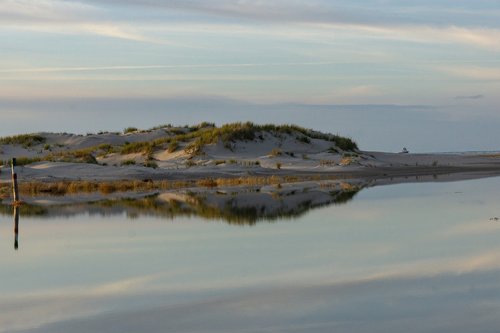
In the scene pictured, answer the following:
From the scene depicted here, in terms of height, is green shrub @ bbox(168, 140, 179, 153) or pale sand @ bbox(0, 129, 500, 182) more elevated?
green shrub @ bbox(168, 140, 179, 153)

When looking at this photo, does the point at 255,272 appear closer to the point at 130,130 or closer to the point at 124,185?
the point at 124,185

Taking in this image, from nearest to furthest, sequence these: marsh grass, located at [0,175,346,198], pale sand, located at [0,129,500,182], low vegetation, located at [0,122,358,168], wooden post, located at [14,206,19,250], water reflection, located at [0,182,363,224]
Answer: wooden post, located at [14,206,19,250] < water reflection, located at [0,182,363,224] < marsh grass, located at [0,175,346,198] < pale sand, located at [0,129,500,182] < low vegetation, located at [0,122,358,168]

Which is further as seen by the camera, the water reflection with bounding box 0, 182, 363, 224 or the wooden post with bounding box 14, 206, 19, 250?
the water reflection with bounding box 0, 182, 363, 224

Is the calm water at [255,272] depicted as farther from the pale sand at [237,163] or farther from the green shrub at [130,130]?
the green shrub at [130,130]

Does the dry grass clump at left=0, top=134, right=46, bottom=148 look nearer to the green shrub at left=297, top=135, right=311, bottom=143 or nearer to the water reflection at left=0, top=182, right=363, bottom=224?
the green shrub at left=297, top=135, right=311, bottom=143

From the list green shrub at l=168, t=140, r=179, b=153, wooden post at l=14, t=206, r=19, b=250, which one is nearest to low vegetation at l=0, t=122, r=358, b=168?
green shrub at l=168, t=140, r=179, b=153

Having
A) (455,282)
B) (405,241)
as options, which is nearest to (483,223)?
(405,241)

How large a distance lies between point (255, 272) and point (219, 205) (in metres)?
11.0

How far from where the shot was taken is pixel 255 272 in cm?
1052

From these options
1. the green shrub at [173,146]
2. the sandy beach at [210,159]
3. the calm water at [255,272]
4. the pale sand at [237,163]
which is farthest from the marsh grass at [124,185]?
the green shrub at [173,146]

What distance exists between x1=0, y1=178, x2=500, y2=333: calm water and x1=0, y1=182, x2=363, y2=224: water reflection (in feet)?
0.86

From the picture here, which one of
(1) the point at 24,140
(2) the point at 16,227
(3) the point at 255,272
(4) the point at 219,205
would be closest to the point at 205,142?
(1) the point at 24,140

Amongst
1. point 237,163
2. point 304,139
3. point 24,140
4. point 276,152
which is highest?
point 24,140

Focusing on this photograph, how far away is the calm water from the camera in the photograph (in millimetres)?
7793
